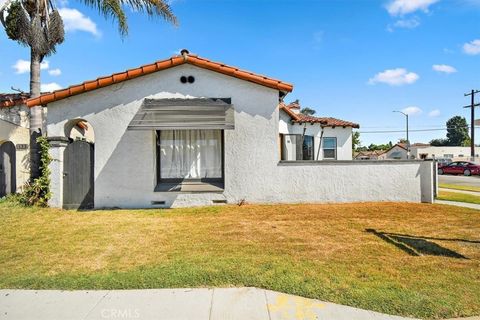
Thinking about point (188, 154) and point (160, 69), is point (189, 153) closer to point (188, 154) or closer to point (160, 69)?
point (188, 154)

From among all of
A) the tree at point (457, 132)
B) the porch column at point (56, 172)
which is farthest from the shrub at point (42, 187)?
the tree at point (457, 132)

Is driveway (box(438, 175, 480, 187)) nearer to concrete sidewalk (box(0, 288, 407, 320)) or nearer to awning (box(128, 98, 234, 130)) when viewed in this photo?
awning (box(128, 98, 234, 130))

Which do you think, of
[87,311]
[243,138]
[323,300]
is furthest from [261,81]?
[87,311]

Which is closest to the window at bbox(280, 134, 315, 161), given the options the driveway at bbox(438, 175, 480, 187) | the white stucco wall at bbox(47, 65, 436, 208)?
the white stucco wall at bbox(47, 65, 436, 208)

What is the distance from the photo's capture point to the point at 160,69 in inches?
446

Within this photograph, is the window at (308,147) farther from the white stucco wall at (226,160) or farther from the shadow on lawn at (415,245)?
the shadow on lawn at (415,245)

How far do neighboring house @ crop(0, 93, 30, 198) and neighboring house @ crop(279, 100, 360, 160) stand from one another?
566 inches

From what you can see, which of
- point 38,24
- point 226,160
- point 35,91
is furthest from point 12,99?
point 226,160

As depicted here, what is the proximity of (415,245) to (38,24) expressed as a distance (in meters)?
15.8

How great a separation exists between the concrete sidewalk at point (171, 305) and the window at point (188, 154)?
7.62 m

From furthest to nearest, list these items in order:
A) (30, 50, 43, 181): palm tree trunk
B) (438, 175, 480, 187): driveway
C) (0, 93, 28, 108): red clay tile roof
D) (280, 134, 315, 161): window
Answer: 1. (438, 175, 480, 187): driveway
2. (280, 134, 315, 161): window
3. (0, 93, 28, 108): red clay tile roof
4. (30, 50, 43, 181): palm tree trunk

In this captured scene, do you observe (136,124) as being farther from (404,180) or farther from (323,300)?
(404,180)

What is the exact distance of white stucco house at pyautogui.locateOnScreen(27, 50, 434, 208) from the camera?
1127cm

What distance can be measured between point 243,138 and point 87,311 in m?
8.45
